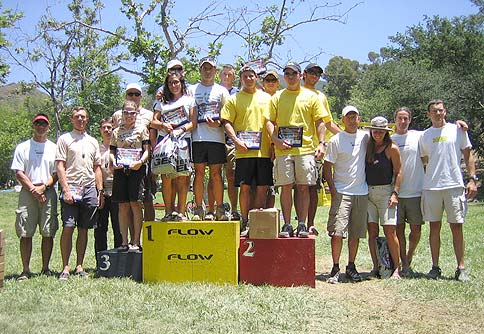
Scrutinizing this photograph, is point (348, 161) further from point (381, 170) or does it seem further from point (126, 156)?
point (126, 156)

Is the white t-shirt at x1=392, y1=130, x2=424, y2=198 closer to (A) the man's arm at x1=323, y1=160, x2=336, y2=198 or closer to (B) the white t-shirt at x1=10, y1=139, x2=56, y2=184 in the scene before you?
(A) the man's arm at x1=323, y1=160, x2=336, y2=198

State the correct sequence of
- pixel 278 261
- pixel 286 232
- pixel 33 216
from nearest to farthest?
pixel 278 261, pixel 286 232, pixel 33 216

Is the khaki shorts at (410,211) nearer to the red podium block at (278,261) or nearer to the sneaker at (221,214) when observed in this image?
the red podium block at (278,261)

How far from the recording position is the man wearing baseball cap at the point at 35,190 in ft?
23.4

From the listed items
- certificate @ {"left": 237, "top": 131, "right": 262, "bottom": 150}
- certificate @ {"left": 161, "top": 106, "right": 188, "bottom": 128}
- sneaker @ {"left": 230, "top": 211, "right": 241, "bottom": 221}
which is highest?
certificate @ {"left": 161, "top": 106, "right": 188, "bottom": 128}

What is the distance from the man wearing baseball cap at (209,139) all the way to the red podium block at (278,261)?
568 mm

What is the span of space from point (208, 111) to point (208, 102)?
130 millimetres

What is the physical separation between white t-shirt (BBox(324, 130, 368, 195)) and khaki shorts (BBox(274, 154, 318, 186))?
343 mm

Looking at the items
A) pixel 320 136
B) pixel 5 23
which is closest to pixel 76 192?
pixel 320 136

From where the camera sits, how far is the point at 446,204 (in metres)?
7.05

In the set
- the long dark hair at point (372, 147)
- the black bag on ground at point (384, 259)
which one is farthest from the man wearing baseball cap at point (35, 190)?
the black bag on ground at point (384, 259)

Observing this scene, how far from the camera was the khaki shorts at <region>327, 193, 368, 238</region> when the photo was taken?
6934mm

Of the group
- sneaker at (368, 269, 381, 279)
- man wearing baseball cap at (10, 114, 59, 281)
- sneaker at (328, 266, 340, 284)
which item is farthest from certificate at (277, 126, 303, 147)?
man wearing baseball cap at (10, 114, 59, 281)

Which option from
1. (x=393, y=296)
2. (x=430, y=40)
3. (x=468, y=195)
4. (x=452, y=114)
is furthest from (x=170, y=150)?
(x=430, y=40)
